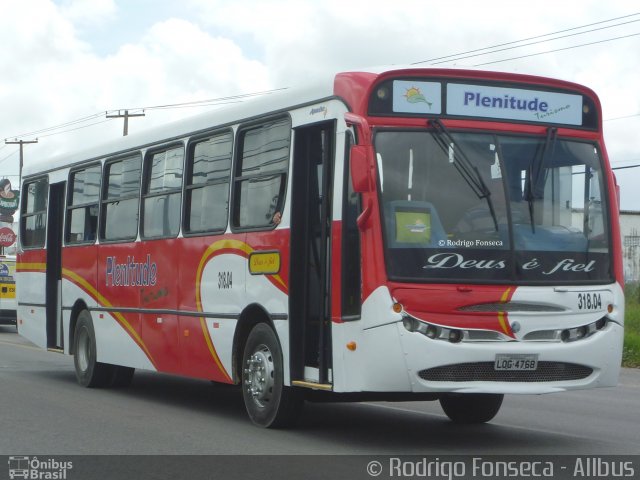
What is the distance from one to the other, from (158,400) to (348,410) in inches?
94.2

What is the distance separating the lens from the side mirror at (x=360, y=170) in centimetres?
970

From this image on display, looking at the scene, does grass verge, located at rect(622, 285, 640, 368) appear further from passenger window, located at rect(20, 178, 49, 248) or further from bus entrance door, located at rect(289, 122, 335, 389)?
A: bus entrance door, located at rect(289, 122, 335, 389)

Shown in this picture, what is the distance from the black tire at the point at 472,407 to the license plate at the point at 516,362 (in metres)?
2.08

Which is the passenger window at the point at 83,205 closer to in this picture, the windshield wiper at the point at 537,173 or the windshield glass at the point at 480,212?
the windshield glass at the point at 480,212

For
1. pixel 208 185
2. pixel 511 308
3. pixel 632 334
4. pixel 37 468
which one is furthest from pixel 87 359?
pixel 632 334

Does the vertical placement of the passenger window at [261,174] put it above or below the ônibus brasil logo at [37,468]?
above

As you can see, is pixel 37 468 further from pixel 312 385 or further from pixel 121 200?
pixel 121 200

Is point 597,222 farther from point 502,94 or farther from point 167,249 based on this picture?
point 167,249

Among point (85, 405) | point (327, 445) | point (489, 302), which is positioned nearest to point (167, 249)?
point (85, 405)

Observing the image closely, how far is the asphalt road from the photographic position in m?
10.2

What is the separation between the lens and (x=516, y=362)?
9812 millimetres

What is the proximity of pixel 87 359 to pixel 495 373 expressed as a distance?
25.6 feet

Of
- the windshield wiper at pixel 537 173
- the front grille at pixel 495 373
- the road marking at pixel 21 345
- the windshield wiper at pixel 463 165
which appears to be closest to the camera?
the front grille at pixel 495 373

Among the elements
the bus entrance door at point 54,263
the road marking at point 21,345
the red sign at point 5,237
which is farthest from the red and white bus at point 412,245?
the red sign at point 5,237
